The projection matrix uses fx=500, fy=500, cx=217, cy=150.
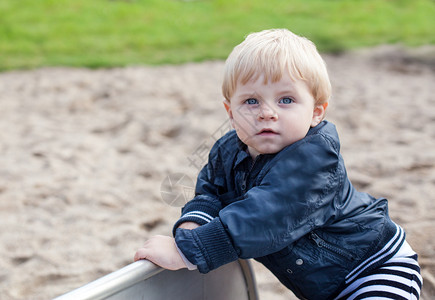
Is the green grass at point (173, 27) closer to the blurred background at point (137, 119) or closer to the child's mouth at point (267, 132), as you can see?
the blurred background at point (137, 119)

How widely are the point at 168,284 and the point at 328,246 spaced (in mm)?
333

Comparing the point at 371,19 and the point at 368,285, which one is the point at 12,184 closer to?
the point at 368,285

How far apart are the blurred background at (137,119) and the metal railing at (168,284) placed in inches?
14.5

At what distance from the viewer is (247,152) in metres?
1.10

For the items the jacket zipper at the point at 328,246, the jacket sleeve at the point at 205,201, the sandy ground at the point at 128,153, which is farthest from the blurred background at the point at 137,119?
the jacket zipper at the point at 328,246

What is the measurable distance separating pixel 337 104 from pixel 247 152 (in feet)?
7.95

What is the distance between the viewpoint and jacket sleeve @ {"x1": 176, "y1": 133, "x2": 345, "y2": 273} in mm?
923

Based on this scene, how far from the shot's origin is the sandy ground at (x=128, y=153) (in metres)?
1.81

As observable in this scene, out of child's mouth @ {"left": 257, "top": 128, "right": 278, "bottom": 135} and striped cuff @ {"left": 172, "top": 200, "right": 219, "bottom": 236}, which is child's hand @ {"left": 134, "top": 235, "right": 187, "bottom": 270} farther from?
child's mouth @ {"left": 257, "top": 128, "right": 278, "bottom": 135}

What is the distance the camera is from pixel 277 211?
36.7 inches

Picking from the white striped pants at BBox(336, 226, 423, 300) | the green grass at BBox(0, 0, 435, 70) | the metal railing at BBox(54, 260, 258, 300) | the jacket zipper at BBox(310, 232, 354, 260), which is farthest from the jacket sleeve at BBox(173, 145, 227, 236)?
the green grass at BBox(0, 0, 435, 70)

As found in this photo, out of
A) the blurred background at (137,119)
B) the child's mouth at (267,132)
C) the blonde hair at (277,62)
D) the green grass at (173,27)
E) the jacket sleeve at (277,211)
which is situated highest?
the blonde hair at (277,62)

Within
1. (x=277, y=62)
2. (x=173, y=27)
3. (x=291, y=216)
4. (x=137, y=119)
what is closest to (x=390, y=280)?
(x=291, y=216)

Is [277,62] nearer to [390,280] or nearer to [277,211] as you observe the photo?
[277,211]
